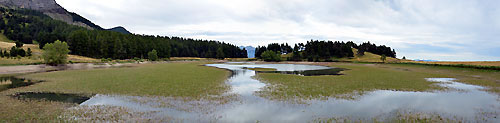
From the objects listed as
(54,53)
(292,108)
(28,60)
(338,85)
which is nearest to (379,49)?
(338,85)

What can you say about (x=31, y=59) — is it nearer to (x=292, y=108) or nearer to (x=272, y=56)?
(x=292, y=108)

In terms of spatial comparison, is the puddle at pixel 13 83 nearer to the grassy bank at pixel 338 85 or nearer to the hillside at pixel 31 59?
the hillside at pixel 31 59

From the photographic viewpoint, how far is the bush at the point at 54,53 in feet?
188

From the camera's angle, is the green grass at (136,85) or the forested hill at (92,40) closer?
the green grass at (136,85)

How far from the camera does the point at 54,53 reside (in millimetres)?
58156

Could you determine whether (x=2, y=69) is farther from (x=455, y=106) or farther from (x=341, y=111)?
(x=455, y=106)

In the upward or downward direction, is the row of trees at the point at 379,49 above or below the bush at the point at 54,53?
above

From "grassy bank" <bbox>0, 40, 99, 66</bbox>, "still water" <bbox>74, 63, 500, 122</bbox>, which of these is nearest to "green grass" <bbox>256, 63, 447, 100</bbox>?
"still water" <bbox>74, 63, 500, 122</bbox>

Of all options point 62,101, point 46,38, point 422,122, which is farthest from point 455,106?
point 46,38

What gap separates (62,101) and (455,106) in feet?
104

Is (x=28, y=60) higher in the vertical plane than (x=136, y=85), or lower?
higher

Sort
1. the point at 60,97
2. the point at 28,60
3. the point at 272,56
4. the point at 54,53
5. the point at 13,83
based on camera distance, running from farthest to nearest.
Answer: the point at 272,56 → the point at 28,60 → the point at 54,53 → the point at 13,83 → the point at 60,97

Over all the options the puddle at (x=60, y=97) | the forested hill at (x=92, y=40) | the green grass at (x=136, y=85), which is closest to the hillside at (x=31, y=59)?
the forested hill at (x=92, y=40)

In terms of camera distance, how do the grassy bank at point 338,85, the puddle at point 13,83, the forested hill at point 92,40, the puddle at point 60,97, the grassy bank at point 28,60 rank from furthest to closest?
the forested hill at point 92,40, the grassy bank at point 28,60, the puddle at point 13,83, the grassy bank at point 338,85, the puddle at point 60,97
